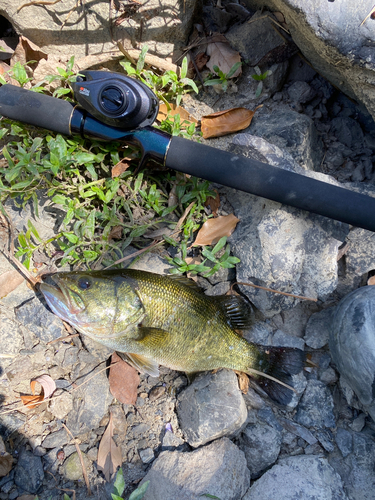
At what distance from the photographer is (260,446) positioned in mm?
3324

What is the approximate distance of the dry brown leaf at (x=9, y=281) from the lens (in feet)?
11.3

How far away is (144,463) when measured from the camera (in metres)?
3.28

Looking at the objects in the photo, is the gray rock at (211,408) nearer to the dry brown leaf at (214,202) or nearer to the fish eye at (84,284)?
the fish eye at (84,284)

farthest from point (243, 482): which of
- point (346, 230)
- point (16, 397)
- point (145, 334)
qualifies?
point (346, 230)

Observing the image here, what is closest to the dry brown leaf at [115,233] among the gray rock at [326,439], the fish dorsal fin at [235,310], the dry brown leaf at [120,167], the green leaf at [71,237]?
the green leaf at [71,237]

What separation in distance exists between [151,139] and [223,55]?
1421 millimetres

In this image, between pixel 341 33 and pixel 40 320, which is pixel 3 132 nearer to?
pixel 40 320

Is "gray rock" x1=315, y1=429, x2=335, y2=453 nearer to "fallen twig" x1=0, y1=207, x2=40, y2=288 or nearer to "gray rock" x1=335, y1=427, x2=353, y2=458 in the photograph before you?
"gray rock" x1=335, y1=427, x2=353, y2=458

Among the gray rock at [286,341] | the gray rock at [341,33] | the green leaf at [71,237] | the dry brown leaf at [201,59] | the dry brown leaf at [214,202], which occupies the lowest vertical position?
the gray rock at [286,341]

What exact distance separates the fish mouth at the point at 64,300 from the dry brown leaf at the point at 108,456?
115 cm

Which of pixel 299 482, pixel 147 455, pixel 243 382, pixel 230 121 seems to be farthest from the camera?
pixel 230 121

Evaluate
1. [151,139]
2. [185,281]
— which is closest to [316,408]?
[185,281]

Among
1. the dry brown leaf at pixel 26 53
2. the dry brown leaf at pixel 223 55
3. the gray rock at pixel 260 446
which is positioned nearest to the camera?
the gray rock at pixel 260 446

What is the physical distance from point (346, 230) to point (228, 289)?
3.87 feet
